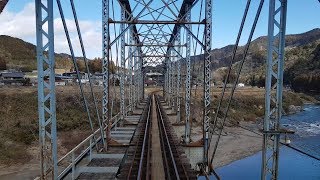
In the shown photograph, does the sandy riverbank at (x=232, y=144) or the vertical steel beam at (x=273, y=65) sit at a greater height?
the vertical steel beam at (x=273, y=65)

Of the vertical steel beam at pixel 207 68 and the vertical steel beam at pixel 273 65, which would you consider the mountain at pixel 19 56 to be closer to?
the vertical steel beam at pixel 207 68

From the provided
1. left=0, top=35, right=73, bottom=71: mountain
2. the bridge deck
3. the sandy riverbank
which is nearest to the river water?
the sandy riverbank

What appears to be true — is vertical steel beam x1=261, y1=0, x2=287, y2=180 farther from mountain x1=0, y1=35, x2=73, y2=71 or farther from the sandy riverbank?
mountain x1=0, y1=35, x2=73, y2=71

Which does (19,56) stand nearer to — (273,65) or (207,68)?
(207,68)

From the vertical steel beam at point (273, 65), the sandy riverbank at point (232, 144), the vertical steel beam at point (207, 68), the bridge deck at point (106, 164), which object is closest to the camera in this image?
the vertical steel beam at point (273, 65)

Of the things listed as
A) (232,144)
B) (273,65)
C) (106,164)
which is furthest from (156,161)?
(232,144)

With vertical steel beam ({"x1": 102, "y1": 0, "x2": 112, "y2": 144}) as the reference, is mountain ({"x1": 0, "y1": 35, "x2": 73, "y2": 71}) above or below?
above

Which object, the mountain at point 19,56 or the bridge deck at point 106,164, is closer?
the bridge deck at point 106,164

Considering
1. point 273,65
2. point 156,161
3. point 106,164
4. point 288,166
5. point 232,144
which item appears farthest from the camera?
point 232,144

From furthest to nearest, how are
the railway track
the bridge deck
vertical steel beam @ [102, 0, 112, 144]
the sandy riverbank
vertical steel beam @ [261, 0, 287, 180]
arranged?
the sandy riverbank < vertical steel beam @ [102, 0, 112, 144] < the railway track < the bridge deck < vertical steel beam @ [261, 0, 287, 180]

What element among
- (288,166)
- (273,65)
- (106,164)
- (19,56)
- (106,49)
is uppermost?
(19,56)

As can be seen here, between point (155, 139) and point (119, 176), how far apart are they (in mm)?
11419

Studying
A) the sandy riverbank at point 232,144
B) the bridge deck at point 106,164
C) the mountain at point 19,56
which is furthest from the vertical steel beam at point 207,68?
the mountain at point 19,56

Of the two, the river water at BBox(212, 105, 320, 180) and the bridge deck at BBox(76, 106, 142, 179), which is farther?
the river water at BBox(212, 105, 320, 180)
